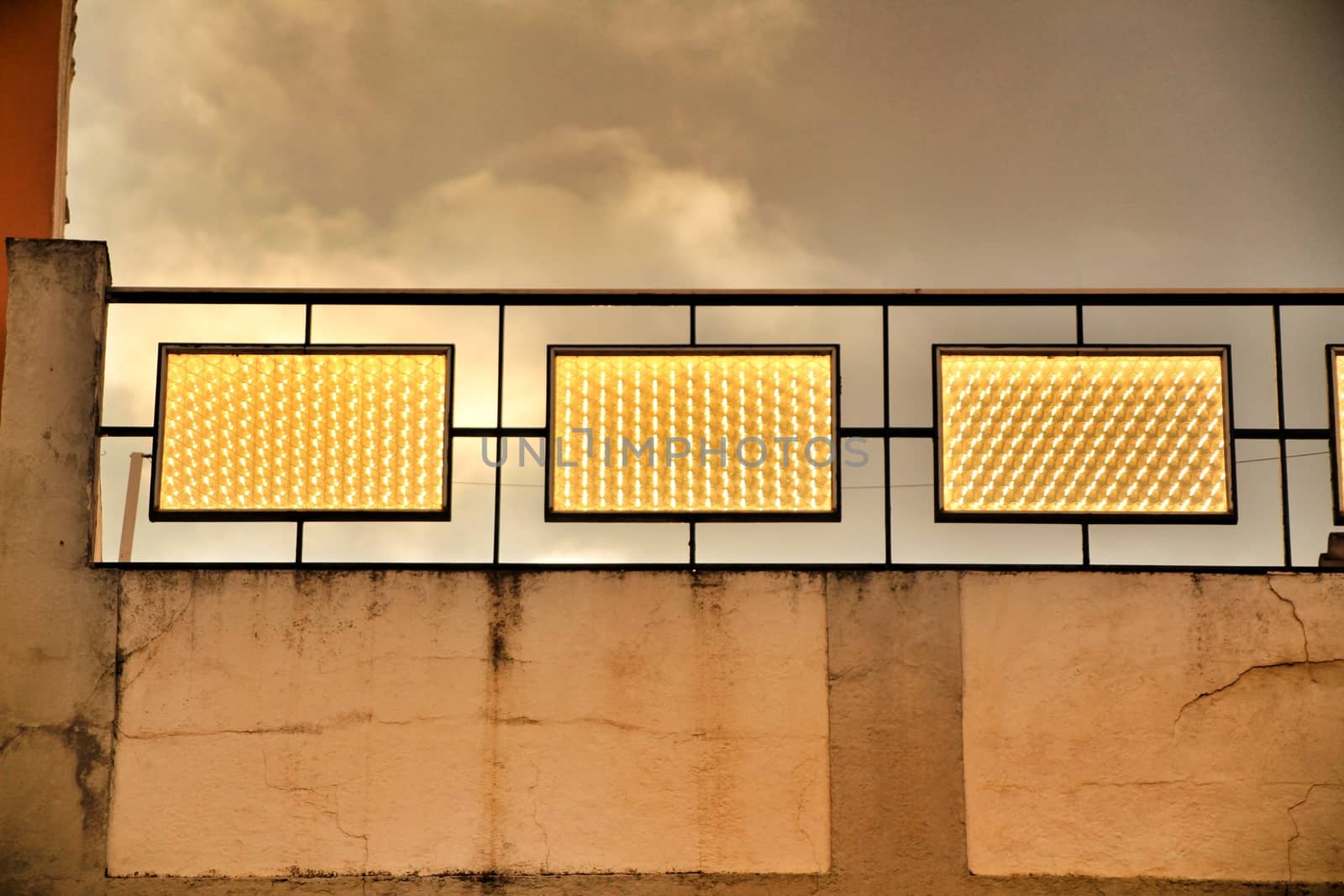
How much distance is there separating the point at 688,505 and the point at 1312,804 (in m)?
3.67

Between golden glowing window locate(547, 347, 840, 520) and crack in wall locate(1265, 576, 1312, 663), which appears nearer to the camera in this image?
crack in wall locate(1265, 576, 1312, 663)

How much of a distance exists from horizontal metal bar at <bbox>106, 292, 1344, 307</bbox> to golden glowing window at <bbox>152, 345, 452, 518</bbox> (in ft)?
0.96

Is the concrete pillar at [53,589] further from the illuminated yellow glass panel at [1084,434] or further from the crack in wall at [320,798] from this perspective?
the illuminated yellow glass panel at [1084,434]

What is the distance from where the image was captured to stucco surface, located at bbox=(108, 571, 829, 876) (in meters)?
5.89

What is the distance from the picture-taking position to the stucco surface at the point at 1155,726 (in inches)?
232

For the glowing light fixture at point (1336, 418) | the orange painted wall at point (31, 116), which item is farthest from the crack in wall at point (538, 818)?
the glowing light fixture at point (1336, 418)

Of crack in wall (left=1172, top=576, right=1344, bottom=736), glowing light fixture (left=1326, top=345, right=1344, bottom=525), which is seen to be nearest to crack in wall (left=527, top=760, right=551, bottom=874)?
crack in wall (left=1172, top=576, right=1344, bottom=736)

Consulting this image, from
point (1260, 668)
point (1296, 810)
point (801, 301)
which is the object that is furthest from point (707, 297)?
point (1296, 810)

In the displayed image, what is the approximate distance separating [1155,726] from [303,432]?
5.00 m

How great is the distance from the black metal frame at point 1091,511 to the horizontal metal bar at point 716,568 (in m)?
0.33

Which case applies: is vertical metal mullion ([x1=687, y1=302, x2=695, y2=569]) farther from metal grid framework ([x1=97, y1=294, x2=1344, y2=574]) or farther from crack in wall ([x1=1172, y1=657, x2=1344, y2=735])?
crack in wall ([x1=1172, y1=657, x2=1344, y2=735])

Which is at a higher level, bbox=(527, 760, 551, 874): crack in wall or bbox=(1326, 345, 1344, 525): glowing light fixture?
bbox=(1326, 345, 1344, 525): glowing light fixture

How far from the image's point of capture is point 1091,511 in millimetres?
6395

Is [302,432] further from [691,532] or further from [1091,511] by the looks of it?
[1091,511]
